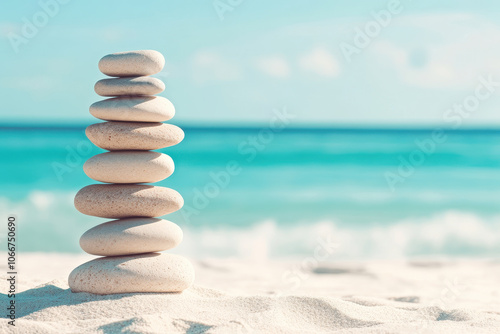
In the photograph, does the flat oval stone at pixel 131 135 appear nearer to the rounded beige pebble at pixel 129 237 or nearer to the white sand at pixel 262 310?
the rounded beige pebble at pixel 129 237

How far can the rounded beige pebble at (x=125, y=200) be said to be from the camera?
5.11m

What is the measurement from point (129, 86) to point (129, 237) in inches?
50.4

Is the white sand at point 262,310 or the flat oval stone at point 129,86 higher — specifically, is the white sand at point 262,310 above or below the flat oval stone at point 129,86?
below

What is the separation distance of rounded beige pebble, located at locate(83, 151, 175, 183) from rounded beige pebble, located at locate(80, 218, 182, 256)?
381mm

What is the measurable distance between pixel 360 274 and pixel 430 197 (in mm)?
9855

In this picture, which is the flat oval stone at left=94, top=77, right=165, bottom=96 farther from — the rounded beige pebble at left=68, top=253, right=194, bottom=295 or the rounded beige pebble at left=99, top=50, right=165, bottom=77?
the rounded beige pebble at left=68, top=253, right=194, bottom=295

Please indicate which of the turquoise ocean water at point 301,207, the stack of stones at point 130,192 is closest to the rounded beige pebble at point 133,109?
the stack of stones at point 130,192

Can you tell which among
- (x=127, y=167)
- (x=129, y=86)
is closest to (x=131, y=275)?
(x=127, y=167)

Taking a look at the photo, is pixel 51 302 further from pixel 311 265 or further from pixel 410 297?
pixel 311 265

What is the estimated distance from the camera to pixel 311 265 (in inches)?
325

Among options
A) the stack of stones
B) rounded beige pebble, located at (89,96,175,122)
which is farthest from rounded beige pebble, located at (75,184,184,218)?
rounded beige pebble, located at (89,96,175,122)

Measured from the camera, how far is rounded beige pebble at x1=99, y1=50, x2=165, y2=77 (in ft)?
16.8

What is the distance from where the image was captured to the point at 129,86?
5.09 m

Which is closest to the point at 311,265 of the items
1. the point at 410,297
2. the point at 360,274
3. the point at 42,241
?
the point at 360,274
